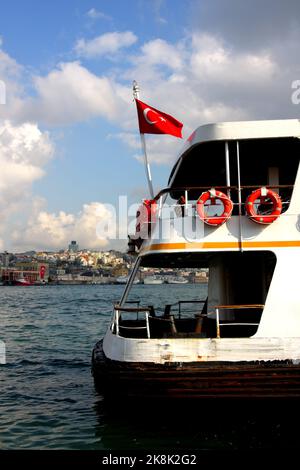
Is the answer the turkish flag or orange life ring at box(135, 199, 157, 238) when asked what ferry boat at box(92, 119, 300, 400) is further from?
the turkish flag

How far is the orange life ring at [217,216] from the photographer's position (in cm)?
908

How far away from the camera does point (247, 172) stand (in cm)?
1208

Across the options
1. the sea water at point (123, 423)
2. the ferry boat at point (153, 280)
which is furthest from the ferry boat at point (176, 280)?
the sea water at point (123, 423)

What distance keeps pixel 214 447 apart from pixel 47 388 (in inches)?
225

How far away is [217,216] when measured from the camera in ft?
30.2

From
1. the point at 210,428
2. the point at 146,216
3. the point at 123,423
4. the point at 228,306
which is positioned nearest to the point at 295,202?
the point at 228,306

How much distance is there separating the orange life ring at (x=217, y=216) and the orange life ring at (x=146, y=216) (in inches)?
42.3

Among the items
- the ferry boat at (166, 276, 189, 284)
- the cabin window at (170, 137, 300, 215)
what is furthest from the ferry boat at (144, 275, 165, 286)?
the cabin window at (170, 137, 300, 215)

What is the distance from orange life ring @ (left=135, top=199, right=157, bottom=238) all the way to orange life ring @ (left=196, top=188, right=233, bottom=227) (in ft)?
3.53

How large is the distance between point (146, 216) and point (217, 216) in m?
1.48

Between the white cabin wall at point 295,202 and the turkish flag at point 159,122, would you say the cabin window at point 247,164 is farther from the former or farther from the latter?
the turkish flag at point 159,122

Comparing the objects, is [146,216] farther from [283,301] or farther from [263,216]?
[283,301]

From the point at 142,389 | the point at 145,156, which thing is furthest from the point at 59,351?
the point at 142,389

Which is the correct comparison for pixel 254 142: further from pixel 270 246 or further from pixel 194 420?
pixel 194 420
